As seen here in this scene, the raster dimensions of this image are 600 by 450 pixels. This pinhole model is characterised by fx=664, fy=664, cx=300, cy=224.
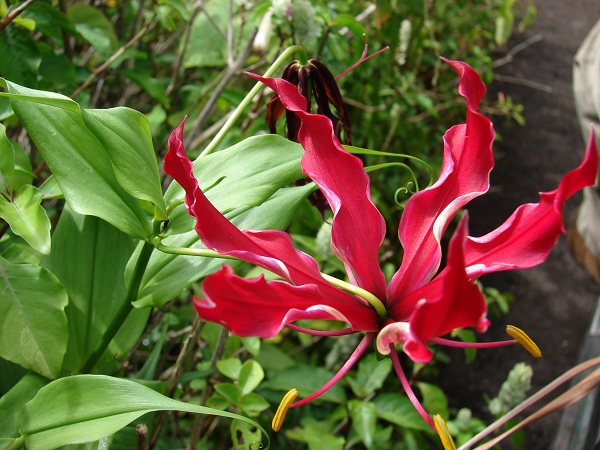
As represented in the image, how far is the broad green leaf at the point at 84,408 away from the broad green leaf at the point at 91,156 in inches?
5.2

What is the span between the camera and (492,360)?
227cm

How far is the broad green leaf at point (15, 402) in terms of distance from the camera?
0.60 metres

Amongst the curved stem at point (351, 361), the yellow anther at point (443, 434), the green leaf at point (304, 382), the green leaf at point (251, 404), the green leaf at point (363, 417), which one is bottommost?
the green leaf at point (363, 417)

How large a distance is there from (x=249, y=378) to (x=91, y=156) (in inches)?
15.8

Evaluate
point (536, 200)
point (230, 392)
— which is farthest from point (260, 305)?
point (536, 200)

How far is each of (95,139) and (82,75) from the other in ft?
1.91

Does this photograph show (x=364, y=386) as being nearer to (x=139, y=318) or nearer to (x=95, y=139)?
(x=139, y=318)

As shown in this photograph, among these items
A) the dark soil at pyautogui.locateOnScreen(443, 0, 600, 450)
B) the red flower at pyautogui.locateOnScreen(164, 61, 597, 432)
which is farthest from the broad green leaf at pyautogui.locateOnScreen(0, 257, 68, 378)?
the dark soil at pyautogui.locateOnScreen(443, 0, 600, 450)

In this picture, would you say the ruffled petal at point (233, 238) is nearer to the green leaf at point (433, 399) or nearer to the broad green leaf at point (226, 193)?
the broad green leaf at point (226, 193)

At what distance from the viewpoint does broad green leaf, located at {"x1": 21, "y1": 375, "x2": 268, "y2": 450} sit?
499 millimetres

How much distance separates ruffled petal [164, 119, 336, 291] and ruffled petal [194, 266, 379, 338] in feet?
0.08

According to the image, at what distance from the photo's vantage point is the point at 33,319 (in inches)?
23.3

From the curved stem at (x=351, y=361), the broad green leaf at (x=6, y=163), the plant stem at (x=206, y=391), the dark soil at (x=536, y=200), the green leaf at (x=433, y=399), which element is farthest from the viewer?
the dark soil at (x=536, y=200)

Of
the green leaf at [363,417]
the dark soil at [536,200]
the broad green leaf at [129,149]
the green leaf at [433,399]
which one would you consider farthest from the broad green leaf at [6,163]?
the dark soil at [536,200]
